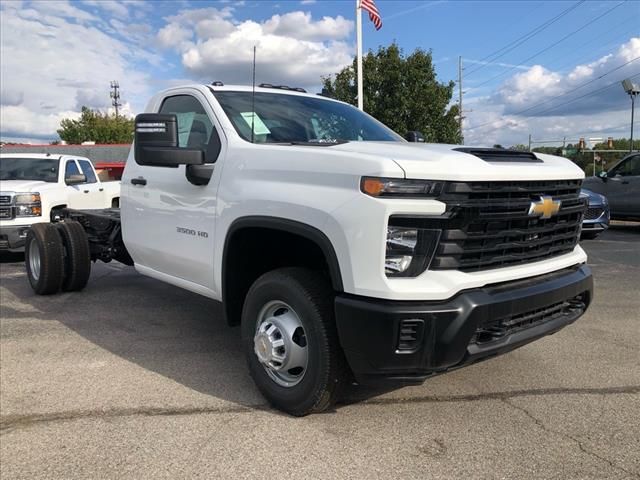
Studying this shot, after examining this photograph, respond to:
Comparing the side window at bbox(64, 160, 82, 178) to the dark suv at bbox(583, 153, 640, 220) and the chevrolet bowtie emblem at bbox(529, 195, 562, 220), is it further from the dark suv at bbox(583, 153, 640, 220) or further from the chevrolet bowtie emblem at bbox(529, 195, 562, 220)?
the dark suv at bbox(583, 153, 640, 220)

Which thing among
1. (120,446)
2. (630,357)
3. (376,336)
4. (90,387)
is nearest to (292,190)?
(376,336)

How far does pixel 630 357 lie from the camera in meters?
4.39

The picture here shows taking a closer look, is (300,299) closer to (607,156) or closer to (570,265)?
(570,265)

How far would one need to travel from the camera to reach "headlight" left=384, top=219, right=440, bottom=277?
2.77 m

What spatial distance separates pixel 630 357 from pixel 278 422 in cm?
288

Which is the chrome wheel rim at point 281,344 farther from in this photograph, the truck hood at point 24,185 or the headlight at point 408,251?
the truck hood at point 24,185

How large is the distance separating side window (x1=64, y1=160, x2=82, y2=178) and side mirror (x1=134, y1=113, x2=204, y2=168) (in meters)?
7.26

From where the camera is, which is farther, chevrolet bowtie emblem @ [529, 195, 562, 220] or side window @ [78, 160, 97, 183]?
side window @ [78, 160, 97, 183]

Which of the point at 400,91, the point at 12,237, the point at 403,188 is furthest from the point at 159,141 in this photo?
the point at 400,91

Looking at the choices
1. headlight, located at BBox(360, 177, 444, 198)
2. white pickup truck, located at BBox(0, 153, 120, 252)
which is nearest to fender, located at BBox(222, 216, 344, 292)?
headlight, located at BBox(360, 177, 444, 198)

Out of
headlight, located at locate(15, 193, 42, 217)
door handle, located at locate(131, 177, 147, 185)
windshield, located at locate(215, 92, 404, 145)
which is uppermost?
windshield, located at locate(215, 92, 404, 145)

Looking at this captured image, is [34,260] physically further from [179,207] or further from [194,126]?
[194,126]

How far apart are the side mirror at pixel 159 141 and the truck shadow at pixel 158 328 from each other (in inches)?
62.2

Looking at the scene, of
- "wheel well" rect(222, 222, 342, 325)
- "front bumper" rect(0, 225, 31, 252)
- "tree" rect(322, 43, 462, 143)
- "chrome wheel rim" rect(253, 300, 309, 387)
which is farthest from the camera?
"tree" rect(322, 43, 462, 143)
